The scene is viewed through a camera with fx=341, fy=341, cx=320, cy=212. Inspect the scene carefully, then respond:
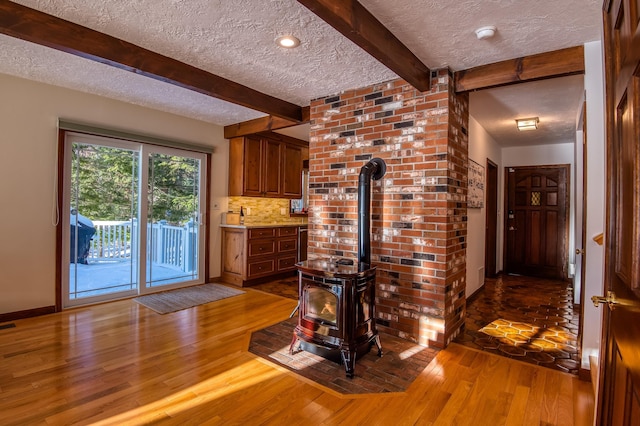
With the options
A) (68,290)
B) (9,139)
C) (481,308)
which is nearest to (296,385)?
(481,308)

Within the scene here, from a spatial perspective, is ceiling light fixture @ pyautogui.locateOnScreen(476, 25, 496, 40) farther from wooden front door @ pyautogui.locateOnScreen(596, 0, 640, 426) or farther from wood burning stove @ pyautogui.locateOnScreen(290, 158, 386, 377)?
wood burning stove @ pyautogui.locateOnScreen(290, 158, 386, 377)

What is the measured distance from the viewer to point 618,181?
1.01 meters

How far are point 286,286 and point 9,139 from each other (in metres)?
3.44

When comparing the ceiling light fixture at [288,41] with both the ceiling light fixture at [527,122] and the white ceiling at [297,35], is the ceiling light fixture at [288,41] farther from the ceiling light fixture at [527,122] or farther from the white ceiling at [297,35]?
the ceiling light fixture at [527,122]

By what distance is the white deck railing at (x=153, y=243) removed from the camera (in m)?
3.99

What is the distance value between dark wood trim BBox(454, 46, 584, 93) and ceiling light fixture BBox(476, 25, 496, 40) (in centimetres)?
53

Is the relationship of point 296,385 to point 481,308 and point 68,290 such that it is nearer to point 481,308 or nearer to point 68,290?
point 481,308

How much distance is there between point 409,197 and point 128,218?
11.1 feet

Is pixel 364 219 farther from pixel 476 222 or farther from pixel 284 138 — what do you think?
pixel 284 138

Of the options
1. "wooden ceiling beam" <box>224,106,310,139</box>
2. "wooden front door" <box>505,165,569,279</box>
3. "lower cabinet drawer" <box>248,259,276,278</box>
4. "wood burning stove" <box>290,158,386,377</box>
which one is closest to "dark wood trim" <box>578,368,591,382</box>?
"wood burning stove" <box>290,158,386,377</box>

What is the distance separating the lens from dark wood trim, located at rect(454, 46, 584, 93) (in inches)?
95.4

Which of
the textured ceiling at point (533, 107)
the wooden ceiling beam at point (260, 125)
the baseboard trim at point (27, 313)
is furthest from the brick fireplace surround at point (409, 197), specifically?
the baseboard trim at point (27, 313)

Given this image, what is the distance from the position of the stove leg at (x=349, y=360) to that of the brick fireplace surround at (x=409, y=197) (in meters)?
0.82

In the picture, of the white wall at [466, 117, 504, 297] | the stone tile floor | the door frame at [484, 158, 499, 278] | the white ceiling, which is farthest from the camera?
the door frame at [484, 158, 499, 278]
